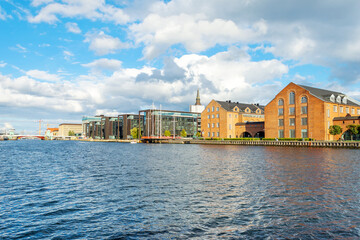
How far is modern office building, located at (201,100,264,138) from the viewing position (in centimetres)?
12044

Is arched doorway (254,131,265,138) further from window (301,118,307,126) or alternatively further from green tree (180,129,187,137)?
green tree (180,129,187,137)

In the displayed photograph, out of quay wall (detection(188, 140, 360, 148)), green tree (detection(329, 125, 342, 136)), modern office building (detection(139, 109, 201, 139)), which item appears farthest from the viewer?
modern office building (detection(139, 109, 201, 139))

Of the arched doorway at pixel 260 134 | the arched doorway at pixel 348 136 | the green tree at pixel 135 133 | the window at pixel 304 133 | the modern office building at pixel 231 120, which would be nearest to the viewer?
the arched doorway at pixel 348 136

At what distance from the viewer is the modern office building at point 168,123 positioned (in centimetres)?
17700

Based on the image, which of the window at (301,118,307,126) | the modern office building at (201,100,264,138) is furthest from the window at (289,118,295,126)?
the modern office building at (201,100,264,138)

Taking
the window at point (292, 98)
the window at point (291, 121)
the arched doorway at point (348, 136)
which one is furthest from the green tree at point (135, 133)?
the arched doorway at point (348, 136)

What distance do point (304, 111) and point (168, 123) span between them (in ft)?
330

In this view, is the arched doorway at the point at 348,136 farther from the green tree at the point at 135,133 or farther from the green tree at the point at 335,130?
the green tree at the point at 135,133

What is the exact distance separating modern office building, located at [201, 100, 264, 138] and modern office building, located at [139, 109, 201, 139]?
1627 inches

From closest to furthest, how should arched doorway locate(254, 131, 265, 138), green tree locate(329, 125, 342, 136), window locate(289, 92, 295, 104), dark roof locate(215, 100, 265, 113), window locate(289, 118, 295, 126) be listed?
green tree locate(329, 125, 342, 136), window locate(289, 92, 295, 104), window locate(289, 118, 295, 126), arched doorway locate(254, 131, 265, 138), dark roof locate(215, 100, 265, 113)

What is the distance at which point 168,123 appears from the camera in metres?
180

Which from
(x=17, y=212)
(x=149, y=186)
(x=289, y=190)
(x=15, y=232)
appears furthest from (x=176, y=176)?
(x=15, y=232)

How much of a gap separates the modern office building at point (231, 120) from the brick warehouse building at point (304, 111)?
15.1m

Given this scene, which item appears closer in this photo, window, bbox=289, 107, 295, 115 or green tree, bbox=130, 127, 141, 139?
window, bbox=289, 107, 295, 115
